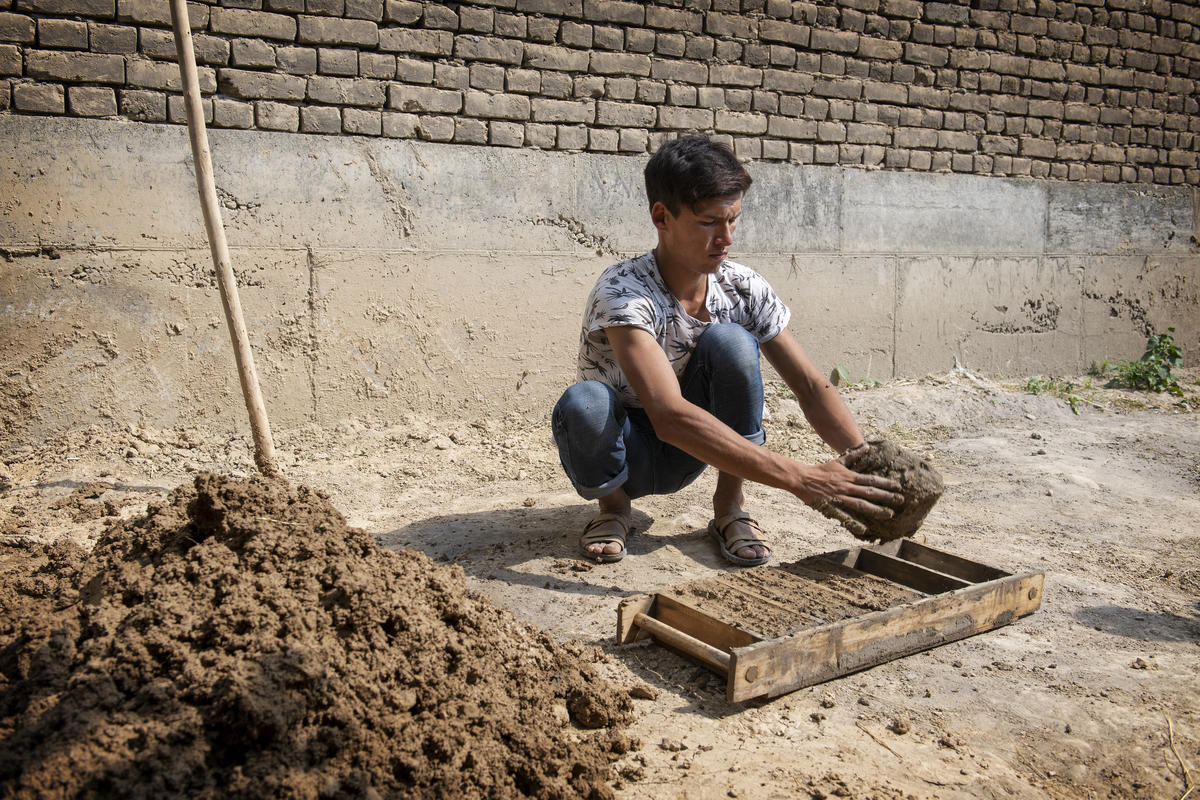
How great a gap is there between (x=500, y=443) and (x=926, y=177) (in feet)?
11.1

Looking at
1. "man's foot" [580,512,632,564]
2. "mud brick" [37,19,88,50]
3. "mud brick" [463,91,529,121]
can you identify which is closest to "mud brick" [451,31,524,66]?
"mud brick" [463,91,529,121]

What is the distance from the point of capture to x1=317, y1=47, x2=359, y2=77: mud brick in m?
4.42

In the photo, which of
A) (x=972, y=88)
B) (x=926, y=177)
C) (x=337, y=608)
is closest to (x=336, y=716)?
(x=337, y=608)

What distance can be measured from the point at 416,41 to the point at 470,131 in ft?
1.63

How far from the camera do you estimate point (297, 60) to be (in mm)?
4379

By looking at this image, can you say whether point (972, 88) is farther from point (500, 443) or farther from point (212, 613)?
point (212, 613)

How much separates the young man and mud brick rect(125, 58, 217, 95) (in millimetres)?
2376

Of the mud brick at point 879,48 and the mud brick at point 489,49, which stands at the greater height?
the mud brick at point 879,48

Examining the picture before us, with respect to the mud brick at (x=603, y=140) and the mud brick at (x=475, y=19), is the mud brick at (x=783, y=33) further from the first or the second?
the mud brick at (x=475, y=19)

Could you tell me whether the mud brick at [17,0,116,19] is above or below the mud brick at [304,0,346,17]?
below

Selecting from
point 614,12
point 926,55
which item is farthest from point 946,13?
point 614,12

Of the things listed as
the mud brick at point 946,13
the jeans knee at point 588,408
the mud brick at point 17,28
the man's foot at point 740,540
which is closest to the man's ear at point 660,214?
Result: the jeans knee at point 588,408

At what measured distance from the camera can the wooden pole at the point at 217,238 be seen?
12.5 feet

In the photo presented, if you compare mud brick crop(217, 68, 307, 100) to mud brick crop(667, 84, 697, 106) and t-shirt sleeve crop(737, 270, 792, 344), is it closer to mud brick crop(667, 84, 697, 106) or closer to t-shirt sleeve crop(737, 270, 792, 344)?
mud brick crop(667, 84, 697, 106)
